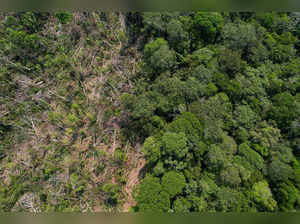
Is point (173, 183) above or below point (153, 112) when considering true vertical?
below

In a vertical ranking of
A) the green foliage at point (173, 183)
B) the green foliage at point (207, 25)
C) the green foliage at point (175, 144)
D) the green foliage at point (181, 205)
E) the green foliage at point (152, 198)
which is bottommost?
the green foliage at point (181, 205)

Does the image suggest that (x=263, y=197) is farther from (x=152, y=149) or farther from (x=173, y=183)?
(x=152, y=149)

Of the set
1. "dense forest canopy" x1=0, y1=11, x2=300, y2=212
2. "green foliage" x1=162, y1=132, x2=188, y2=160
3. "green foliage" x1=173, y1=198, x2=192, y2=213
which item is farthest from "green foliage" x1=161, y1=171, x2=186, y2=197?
"green foliage" x1=162, y1=132, x2=188, y2=160

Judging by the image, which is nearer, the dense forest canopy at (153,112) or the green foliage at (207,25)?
the dense forest canopy at (153,112)

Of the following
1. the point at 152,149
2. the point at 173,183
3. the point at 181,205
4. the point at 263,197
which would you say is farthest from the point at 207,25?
the point at 181,205

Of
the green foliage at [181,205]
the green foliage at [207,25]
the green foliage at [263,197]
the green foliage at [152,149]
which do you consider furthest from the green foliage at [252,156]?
the green foliage at [207,25]

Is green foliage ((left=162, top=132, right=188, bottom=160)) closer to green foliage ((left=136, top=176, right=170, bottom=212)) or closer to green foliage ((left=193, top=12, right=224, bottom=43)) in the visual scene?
green foliage ((left=136, top=176, right=170, bottom=212))

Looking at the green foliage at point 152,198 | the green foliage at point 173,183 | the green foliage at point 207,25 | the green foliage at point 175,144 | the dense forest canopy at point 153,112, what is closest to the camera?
the green foliage at point 152,198

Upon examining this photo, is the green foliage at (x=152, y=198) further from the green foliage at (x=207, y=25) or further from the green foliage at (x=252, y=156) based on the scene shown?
the green foliage at (x=207, y=25)

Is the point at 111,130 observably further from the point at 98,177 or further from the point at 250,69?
the point at 250,69
